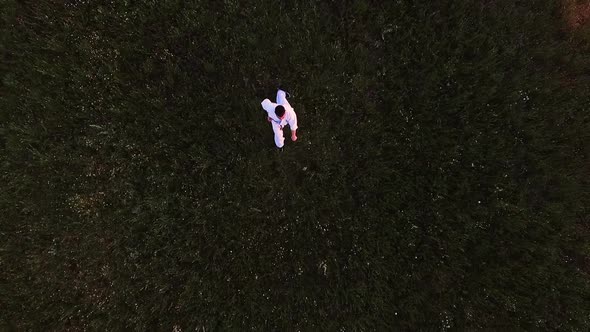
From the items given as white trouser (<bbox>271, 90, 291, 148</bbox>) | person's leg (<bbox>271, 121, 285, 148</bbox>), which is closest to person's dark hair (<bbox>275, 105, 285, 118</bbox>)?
white trouser (<bbox>271, 90, 291, 148</bbox>)

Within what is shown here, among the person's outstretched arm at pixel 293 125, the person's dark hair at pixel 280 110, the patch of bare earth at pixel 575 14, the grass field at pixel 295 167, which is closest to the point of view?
the person's dark hair at pixel 280 110

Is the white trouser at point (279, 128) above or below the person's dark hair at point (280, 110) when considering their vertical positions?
above

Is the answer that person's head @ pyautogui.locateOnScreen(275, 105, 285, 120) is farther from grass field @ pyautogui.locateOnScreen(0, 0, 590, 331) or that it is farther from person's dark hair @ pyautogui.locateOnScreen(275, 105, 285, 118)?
grass field @ pyautogui.locateOnScreen(0, 0, 590, 331)

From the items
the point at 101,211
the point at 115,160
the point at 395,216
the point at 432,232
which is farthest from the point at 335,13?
the point at 101,211

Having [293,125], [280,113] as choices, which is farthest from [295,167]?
[280,113]

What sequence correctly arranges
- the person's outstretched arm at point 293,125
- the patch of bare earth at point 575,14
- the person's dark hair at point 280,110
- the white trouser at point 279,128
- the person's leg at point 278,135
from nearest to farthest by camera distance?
the person's dark hair at point 280,110, the white trouser at point 279,128, the person's outstretched arm at point 293,125, the person's leg at point 278,135, the patch of bare earth at point 575,14

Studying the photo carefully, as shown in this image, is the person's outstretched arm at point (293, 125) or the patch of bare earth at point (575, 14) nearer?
the person's outstretched arm at point (293, 125)

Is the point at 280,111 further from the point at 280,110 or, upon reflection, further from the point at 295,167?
the point at 295,167

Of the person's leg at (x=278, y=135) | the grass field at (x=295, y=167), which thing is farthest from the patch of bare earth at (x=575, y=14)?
the person's leg at (x=278, y=135)

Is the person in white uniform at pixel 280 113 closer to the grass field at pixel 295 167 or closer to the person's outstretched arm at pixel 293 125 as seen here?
the person's outstretched arm at pixel 293 125
